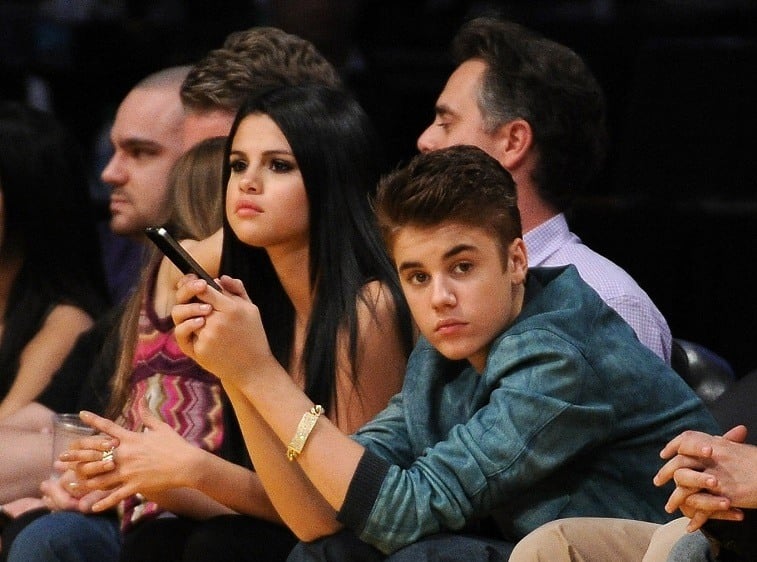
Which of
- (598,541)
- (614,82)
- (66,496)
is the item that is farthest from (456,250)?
(614,82)

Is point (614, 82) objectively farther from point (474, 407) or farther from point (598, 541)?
point (598, 541)

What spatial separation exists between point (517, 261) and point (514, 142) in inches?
39.8

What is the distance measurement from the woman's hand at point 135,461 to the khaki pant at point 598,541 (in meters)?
0.77

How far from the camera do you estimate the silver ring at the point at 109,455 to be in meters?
3.04

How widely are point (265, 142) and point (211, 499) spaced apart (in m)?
0.72

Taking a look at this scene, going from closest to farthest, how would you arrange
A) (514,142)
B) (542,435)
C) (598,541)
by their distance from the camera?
(598,541) < (542,435) < (514,142)

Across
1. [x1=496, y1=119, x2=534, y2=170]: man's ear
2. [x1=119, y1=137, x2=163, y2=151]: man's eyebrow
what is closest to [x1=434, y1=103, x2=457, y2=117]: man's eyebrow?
[x1=496, y1=119, x2=534, y2=170]: man's ear

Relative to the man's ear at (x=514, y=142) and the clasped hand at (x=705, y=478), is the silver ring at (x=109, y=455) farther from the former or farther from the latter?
the man's ear at (x=514, y=142)

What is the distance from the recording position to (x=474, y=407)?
288 cm

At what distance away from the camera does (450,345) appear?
2799 mm

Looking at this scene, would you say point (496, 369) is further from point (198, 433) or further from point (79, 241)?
point (79, 241)

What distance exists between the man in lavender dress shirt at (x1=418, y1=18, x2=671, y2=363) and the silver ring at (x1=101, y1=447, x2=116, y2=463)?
1.11m

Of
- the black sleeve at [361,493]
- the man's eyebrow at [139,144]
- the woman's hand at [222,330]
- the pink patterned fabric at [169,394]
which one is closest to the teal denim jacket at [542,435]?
the black sleeve at [361,493]

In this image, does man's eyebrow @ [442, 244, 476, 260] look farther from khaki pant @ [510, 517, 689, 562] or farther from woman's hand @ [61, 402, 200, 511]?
woman's hand @ [61, 402, 200, 511]
